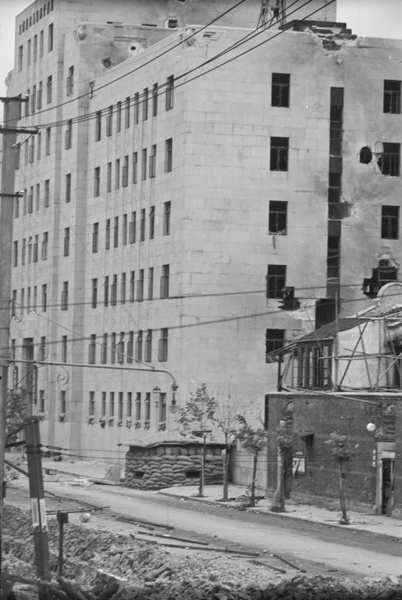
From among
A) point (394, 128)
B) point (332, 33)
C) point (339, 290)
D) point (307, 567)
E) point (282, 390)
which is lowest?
point (307, 567)

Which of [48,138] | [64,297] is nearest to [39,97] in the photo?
[48,138]

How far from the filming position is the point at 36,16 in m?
67.2

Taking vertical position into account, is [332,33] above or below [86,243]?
above

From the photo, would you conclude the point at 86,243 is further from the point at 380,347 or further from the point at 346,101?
the point at 380,347

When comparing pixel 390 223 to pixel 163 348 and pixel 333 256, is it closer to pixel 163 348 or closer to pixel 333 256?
pixel 333 256

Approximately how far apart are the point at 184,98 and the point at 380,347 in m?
15.2

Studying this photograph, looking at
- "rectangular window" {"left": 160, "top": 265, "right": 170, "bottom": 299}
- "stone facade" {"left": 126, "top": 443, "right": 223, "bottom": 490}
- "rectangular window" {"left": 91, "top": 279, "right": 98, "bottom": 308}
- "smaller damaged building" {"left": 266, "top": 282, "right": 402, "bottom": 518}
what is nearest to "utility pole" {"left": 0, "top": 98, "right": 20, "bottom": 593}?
"smaller damaged building" {"left": 266, "top": 282, "right": 402, "bottom": 518}

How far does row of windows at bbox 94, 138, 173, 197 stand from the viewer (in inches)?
2320

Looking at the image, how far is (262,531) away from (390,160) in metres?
23.8

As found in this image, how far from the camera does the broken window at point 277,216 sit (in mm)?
61250

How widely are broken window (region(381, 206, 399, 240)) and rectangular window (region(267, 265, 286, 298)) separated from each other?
5397 millimetres

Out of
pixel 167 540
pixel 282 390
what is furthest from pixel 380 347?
pixel 167 540

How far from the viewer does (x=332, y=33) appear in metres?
63.5

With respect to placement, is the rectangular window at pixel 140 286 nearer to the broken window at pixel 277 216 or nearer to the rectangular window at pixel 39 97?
the broken window at pixel 277 216
